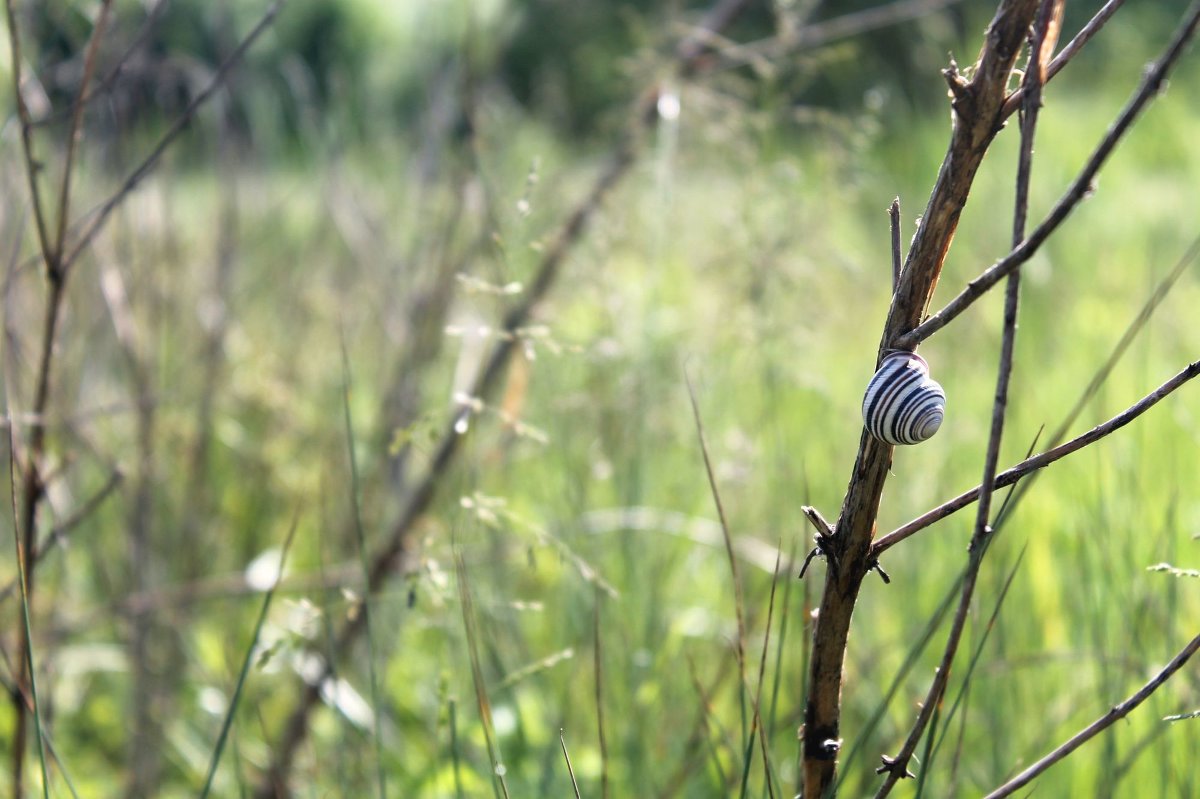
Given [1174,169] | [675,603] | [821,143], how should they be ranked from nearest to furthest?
[821,143] < [675,603] < [1174,169]

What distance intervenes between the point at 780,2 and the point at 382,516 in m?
1.13

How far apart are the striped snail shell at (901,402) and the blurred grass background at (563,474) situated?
267 millimetres

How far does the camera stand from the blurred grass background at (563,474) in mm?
1186

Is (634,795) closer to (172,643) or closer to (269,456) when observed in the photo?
(172,643)

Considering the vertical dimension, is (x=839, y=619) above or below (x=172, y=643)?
below

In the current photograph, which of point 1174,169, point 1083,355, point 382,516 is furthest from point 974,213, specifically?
point 382,516

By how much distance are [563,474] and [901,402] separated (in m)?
1.29

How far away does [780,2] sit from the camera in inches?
55.7

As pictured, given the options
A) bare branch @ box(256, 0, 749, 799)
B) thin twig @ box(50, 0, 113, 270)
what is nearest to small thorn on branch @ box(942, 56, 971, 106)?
thin twig @ box(50, 0, 113, 270)

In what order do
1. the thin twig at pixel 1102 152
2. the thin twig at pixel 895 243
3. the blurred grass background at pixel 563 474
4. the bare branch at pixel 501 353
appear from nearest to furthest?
1. the thin twig at pixel 1102 152
2. the thin twig at pixel 895 243
3. the blurred grass background at pixel 563 474
4. the bare branch at pixel 501 353

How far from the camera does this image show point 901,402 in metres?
0.54

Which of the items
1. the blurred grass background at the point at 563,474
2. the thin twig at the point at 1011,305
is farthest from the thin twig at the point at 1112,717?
the blurred grass background at the point at 563,474

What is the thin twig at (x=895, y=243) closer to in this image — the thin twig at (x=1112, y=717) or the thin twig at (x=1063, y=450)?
the thin twig at (x=1063, y=450)

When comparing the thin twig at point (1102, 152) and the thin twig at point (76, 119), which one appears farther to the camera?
the thin twig at point (76, 119)
